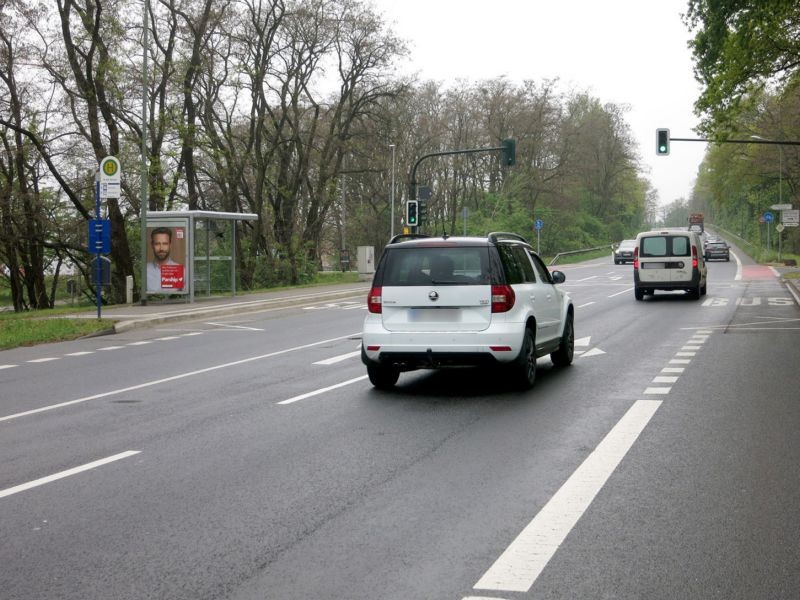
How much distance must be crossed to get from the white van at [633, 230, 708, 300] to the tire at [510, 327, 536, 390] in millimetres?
17194

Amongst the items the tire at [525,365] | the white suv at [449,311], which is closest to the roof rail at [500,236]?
the white suv at [449,311]

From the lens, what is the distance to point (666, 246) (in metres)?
27.5

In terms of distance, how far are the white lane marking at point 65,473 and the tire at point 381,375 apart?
380cm

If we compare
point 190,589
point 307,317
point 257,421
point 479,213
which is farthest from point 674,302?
point 479,213

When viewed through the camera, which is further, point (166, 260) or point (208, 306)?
point (166, 260)

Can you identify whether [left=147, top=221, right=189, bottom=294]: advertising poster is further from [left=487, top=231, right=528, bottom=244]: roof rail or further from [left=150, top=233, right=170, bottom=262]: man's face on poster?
[left=487, top=231, right=528, bottom=244]: roof rail

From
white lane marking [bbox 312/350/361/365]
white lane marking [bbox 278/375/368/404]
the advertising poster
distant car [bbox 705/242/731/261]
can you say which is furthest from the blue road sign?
distant car [bbox 705/242/731/261]

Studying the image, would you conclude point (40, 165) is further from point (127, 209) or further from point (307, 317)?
point (307, 317)

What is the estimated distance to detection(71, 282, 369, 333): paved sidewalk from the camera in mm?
22516

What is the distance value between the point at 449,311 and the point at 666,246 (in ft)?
60.3

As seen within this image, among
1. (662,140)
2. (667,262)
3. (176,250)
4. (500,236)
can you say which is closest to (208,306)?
(176,250)

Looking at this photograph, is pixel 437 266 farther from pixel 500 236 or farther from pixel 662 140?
pixel 662 140

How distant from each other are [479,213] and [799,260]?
21.0 m

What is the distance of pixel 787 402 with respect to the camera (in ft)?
31.8
